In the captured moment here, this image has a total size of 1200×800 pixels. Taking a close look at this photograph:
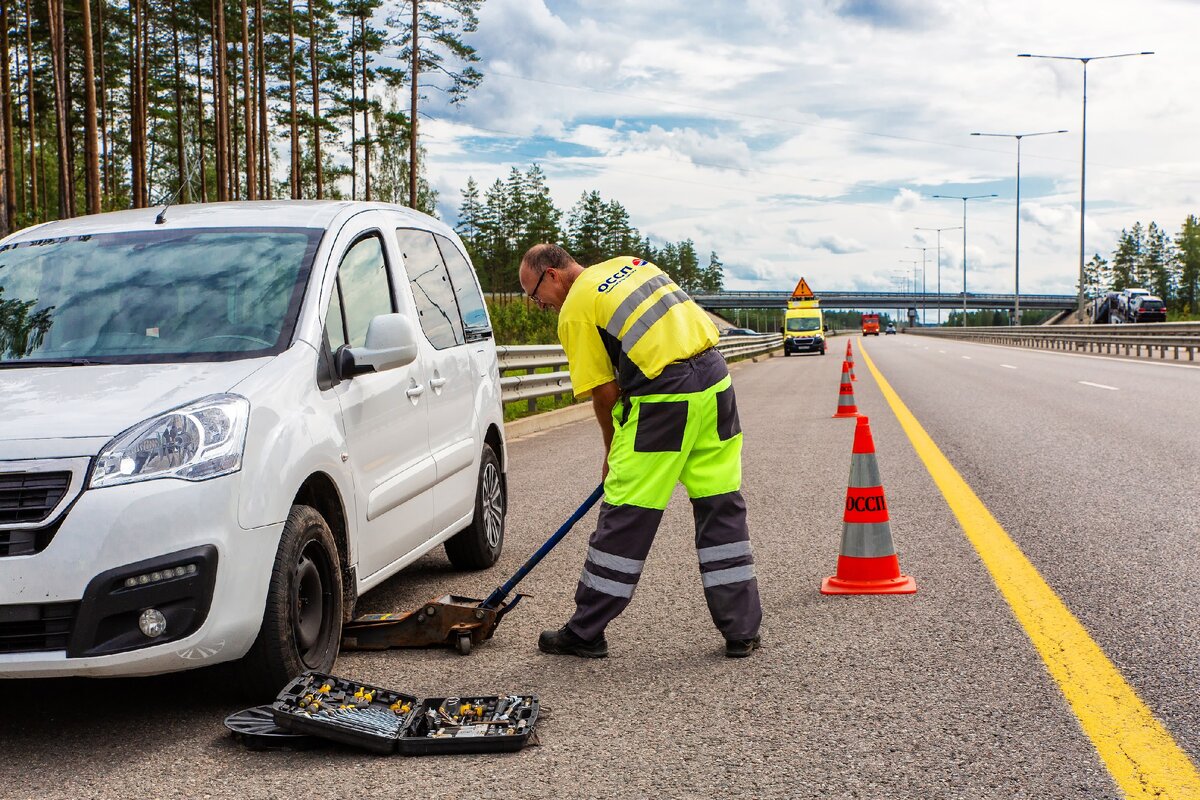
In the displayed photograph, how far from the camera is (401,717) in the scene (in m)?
3.84

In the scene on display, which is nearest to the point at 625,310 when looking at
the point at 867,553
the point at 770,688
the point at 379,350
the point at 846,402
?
the point at 379,350

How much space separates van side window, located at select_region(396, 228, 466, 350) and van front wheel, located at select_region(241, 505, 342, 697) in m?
1.71

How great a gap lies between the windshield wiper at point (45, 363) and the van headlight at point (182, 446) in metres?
0.74

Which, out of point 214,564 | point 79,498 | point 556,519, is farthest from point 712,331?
point 556,519

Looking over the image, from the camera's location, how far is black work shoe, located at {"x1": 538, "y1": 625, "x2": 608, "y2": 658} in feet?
Result: 15.5

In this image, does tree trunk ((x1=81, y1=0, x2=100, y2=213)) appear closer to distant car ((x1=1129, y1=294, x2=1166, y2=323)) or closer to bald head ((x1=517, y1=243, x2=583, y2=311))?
bald head ((x1=517, y1=243, x2=583, y2=311))

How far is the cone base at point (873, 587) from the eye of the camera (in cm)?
565

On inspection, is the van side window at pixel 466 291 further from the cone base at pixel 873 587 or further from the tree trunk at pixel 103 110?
the tree trunk at pixel 103 110

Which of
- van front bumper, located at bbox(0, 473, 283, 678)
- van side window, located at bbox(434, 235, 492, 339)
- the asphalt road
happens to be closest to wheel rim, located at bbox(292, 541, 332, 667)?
the asphalt road

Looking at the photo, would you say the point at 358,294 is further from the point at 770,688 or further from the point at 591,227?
the point at 591,227

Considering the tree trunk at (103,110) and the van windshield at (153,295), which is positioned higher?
the tree trunk at (103,110)

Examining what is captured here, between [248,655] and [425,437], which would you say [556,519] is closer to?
[425,437]

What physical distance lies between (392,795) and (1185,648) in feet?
9.86

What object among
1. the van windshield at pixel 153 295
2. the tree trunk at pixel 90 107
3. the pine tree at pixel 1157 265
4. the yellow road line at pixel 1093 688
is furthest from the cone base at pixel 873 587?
the pine tree at pixel 1157 265
